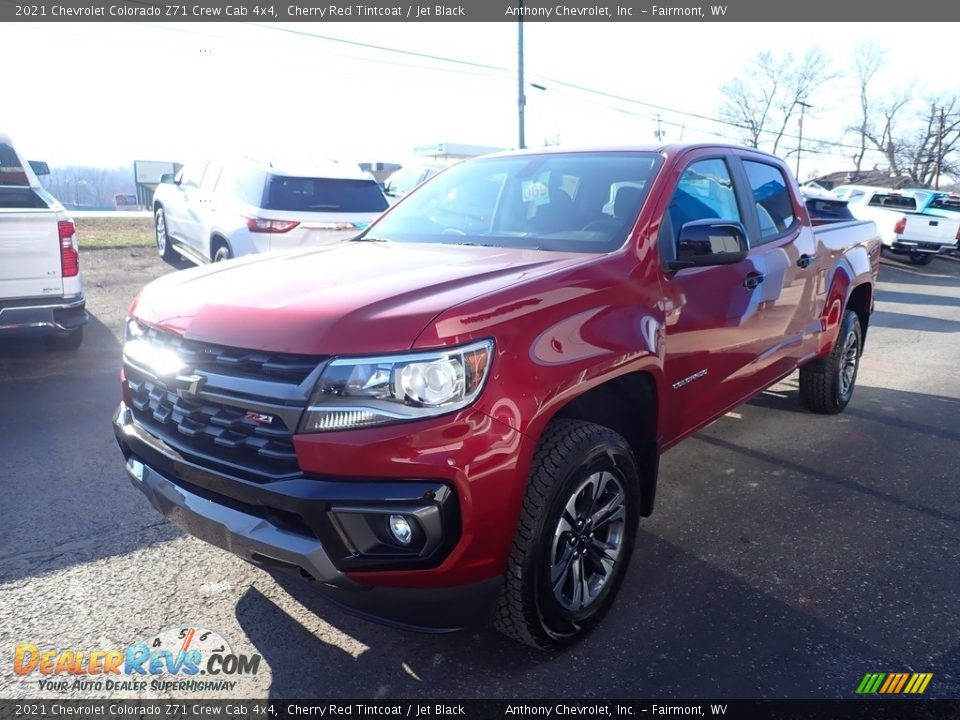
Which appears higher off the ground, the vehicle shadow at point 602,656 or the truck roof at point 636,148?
the truck roof at point 636,148

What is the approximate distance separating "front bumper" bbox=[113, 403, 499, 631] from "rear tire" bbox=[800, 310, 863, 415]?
13.2 ft

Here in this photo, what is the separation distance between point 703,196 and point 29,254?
5.08m

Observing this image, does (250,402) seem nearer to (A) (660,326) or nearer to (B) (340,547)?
(B) (340,547)

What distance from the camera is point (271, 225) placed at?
7.75m

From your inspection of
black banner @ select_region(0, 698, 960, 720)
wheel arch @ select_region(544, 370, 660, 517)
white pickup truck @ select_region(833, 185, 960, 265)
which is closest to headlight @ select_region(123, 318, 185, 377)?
black banner @ select_region(0, 698, 960, 720)

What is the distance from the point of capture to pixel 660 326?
2982mm

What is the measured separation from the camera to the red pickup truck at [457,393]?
2.12 m

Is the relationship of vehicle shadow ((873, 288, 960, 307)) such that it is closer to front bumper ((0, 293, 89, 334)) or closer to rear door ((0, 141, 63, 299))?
front bumper ((0, 293, 89, 334))

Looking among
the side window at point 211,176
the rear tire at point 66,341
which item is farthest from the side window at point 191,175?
the rear tire at point 66,341

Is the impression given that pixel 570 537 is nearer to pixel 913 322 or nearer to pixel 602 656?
pixel 602 656

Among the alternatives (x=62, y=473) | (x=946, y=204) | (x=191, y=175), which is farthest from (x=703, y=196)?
(x=946, y=204)

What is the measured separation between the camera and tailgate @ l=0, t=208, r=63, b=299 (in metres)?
5.55

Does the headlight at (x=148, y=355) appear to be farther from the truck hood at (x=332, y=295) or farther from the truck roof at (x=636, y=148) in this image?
the truck roof at (x=636, y=148)

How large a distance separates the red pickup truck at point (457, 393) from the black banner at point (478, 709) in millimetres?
249
